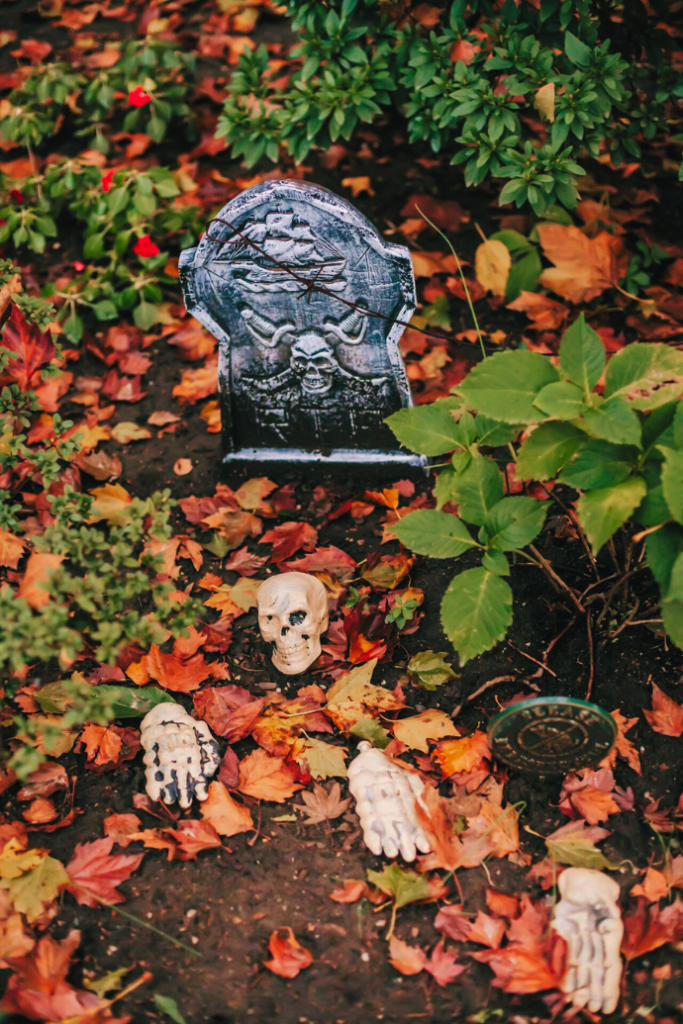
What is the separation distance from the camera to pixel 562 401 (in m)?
1.98

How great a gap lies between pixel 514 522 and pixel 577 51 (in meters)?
1.84

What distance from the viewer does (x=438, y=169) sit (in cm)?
420

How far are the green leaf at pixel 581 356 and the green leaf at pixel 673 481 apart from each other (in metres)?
0.27

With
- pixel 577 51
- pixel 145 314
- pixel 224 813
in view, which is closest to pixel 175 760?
pixel 224 813

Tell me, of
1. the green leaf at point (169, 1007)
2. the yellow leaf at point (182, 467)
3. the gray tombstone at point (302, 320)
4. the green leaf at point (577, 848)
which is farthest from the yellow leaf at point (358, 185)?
the green leaf at point (169, 1007)

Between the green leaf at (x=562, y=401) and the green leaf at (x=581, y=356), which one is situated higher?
the green leaf at (x=581, y=356)

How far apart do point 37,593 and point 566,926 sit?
5.27 feet

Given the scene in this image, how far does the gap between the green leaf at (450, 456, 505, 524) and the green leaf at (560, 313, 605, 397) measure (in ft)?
1.12

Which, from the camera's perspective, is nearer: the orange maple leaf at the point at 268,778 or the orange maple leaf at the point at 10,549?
the orange maple leaf at the point at 268,778

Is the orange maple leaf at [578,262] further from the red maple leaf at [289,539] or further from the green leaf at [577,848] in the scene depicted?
the green leaf at [577,848]

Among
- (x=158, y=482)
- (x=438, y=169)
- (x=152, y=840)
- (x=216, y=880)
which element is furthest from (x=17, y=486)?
(x=438, y=169)

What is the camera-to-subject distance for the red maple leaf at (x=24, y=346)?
9.55 ft

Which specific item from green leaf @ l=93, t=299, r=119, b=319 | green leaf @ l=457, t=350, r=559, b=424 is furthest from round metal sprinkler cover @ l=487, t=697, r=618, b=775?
green leaf @ l=93, t=299, r=119, b=319

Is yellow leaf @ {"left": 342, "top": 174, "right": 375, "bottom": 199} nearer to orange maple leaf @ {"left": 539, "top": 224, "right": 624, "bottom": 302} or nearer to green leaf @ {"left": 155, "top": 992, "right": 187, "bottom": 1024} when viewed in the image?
orange maple leaf @ {"left": 539, "top": 224, "right": 624, "bottom": 302}
